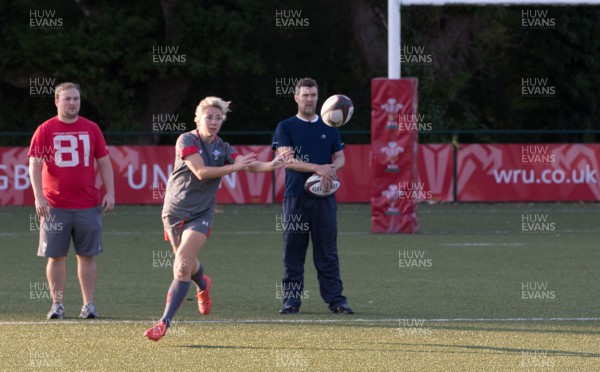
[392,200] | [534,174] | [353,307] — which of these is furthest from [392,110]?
[353,307]

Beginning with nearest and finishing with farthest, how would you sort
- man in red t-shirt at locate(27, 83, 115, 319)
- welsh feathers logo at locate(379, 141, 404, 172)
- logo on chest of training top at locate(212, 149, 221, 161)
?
logo on chest of training top at locate(212, 149, 221, 161), man in red t-shirt at locate(27, 83, 115, 319), welsh feathers logo at locate(379, 141, 404, 172)

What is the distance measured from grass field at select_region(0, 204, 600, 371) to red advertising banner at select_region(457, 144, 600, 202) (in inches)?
258

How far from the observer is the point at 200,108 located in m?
9.55

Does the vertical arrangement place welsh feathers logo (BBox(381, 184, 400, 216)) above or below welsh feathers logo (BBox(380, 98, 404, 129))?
below

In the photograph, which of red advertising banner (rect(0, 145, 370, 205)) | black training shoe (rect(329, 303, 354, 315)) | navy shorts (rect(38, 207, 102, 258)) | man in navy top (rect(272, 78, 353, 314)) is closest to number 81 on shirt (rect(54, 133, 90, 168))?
navy shorts (rect(38, 207, 102, 258))

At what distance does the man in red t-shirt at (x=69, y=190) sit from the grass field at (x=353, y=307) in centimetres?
40

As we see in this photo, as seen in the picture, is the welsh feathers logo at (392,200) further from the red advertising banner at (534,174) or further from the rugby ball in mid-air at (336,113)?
the rugby ball in mid-air at (336,113)

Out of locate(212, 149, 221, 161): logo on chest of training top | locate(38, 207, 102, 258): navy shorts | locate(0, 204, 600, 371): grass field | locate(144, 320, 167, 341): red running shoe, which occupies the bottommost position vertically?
locate(0, 204, 600, 371): grass field

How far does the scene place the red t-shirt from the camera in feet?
34.8

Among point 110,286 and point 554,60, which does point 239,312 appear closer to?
point 110,286

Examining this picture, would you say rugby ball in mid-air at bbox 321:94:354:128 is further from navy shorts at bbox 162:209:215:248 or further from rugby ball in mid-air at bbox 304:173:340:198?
navy shorts at bbox 162:209:215:248

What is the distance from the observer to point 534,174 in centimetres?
2739

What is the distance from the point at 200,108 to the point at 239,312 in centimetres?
223

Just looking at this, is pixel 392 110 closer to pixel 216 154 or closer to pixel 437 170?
pixel 437 170
